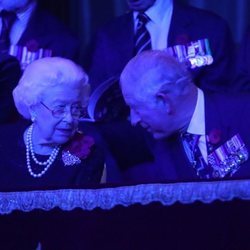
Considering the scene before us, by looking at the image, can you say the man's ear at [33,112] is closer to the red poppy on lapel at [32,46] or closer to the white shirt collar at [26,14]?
the red poppy on lapel at [32,46]

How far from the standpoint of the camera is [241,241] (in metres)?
1.44

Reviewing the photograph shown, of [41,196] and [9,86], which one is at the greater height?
[41,196]

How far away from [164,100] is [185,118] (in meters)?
0.07

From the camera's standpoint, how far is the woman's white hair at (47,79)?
1.87 metres

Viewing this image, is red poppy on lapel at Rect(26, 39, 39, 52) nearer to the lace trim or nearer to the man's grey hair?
the man's grey hair

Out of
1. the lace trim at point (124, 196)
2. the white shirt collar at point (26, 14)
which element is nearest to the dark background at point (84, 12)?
the white shirt collar at point (26, 14)

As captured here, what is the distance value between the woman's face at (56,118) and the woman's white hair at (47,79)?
14 millimetres

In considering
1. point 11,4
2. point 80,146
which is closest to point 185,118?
point 80,146

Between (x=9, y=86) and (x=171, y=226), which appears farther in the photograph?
(x=9, y=86)

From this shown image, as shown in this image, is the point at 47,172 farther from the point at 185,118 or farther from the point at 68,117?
the point at 185,118

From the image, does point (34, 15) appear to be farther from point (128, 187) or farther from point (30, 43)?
point (128, 187)

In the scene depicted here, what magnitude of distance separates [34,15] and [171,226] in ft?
5.56

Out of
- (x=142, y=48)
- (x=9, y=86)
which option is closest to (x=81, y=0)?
(x=142, y=48)

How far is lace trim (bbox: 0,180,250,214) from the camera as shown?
4.51 feet
